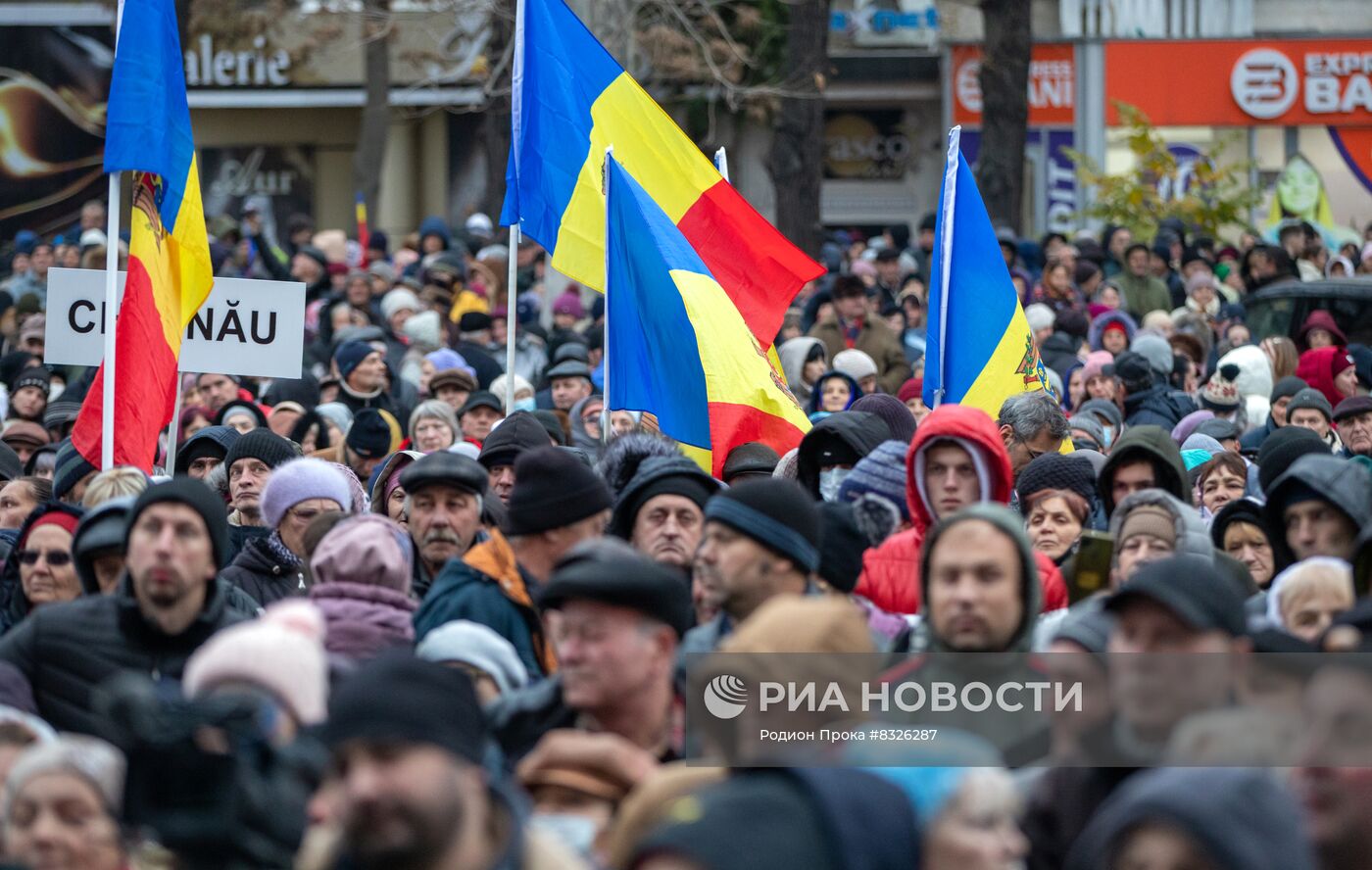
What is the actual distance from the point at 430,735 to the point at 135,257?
5117mm

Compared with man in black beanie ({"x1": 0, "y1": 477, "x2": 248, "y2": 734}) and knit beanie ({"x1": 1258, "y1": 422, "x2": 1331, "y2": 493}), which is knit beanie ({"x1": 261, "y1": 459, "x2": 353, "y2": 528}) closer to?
man in black beanie ({"x1": 0, "y1": 477, "x2": 248, "y2": 734})

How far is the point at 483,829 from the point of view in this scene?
362 cm

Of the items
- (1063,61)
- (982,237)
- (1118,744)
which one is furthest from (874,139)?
(1118,744)

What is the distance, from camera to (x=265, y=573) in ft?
23.7

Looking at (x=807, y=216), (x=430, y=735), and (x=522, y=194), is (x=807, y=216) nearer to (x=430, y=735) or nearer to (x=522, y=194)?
(x=522, y=194)

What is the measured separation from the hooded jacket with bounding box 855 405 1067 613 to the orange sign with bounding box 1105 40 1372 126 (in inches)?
1199

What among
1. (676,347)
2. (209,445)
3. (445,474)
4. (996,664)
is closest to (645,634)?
(996,664)

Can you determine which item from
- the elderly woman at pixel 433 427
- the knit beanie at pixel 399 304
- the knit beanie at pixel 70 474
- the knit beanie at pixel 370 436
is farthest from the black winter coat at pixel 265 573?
the knit beanie at pixel 399 304

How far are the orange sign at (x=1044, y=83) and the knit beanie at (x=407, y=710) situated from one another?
3220cm

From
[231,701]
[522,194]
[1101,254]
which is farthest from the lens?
[1101,254]

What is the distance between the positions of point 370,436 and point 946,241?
2.88m

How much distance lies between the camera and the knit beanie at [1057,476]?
7281 millimetres

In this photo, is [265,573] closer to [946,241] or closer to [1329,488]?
[1329,488]

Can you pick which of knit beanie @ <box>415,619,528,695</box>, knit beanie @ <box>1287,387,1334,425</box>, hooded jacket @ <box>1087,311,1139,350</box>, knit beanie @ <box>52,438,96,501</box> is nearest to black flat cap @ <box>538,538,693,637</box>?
knit beanie @ <box>415,619,528,695</box>
